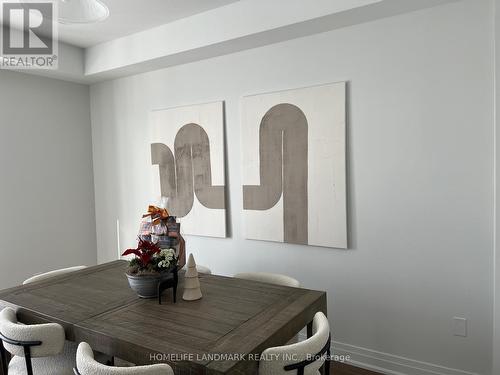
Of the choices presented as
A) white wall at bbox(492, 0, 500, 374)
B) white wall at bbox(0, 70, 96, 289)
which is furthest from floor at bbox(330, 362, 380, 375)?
white wall at bbox(0, 70, 96, 289)

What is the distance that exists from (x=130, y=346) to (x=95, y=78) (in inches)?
126

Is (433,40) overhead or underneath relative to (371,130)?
overhead

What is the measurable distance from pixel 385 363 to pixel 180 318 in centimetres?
165

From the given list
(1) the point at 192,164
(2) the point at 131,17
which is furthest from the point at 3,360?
(2) the point at 131,17

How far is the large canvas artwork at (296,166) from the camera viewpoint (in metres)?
2.62

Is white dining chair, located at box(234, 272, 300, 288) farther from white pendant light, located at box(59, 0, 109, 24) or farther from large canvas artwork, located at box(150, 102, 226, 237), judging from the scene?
white pendant light, located at box(59, 0, 109, 24)

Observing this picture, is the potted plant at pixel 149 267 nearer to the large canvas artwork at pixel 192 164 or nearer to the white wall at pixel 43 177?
the large canvas artwork at pixel 192 164

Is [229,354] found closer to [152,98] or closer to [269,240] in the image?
[269,240]

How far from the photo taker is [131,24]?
3064mm

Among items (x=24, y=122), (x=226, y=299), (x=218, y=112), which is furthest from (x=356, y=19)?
(x=24, y=122)

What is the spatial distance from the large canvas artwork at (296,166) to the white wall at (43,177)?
6.91 ft

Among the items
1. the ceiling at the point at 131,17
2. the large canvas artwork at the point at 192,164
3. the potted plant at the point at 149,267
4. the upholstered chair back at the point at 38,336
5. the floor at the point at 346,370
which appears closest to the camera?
the upholstered chair back at the point at 38,336

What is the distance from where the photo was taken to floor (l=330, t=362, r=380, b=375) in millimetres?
2525

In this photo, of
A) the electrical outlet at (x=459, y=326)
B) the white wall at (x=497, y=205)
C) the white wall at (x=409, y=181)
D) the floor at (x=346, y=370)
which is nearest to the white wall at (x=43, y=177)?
the white wall at (x=409, y=181)
